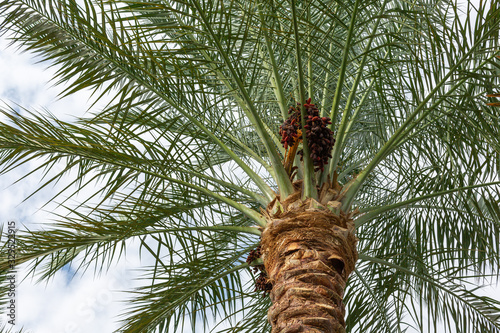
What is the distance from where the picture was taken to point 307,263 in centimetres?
329

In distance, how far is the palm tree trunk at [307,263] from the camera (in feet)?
10.1

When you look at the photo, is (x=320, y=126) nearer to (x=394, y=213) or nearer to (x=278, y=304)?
(x=278, y=304)

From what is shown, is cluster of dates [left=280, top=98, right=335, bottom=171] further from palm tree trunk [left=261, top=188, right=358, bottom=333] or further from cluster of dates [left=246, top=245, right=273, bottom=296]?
cluster of dates [left=246, top=245, right=273, bottom=296]

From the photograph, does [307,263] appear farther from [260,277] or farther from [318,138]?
[260,277]

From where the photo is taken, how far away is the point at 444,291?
195 inches

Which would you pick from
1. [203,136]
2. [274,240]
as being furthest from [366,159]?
[274,240]

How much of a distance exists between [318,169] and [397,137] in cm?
59

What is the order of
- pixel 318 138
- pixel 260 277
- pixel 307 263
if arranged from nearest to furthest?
1. pixel 307 263
2. pixel 318 138
3. pixel 260 277

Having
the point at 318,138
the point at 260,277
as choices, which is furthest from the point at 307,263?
the point at 260,277

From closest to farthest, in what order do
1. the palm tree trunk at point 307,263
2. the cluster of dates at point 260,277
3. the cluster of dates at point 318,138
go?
1. the palm tree trunk at point 307,263
2. the cluster of dates at point 318,138
3. the cluster of dates at point 260,277

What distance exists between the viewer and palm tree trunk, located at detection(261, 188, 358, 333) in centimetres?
308

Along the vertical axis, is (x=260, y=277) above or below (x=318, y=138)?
below

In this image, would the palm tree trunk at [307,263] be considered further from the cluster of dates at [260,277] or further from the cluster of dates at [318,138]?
the cluster of dates at [260,277]

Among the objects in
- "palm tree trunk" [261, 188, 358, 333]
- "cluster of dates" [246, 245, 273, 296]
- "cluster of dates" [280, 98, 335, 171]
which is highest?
"cluster of dates" [280, 98, 335, 171]
